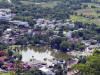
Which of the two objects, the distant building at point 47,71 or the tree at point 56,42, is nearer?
the distant building at point 47,71

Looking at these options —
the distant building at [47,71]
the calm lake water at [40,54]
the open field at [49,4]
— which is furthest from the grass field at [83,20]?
the distant building at [47,71]

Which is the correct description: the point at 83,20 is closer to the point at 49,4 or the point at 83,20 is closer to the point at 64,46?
the point at 49,4

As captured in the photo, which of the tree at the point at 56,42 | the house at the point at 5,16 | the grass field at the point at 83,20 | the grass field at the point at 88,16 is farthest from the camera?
the grass field at the point at 88,16

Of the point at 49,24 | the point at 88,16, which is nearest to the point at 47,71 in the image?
the point at 49,24

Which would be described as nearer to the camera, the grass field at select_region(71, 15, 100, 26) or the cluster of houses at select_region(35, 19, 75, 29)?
the cluster of houses at select_region(35, 19, 75, 29)

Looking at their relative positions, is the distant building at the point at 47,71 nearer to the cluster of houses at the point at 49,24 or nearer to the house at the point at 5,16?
the cluster of houses at the point at 49,24

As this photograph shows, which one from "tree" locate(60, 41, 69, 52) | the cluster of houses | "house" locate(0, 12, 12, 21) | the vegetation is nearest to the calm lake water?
"tree" locate(60, 41, 69, 52)

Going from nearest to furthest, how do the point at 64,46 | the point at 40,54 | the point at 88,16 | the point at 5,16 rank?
the point at 40,54 → the point at 64,46 → the point at 5,16 → the point at 88,16

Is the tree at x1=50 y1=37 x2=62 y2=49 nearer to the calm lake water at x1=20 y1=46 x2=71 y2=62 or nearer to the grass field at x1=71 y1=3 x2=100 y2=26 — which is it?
the calm lake water at x1=20 y1=46 x2=71 y2=62

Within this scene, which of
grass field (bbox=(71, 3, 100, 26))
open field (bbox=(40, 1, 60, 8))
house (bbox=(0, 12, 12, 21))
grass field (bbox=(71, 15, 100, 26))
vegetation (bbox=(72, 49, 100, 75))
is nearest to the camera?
vegetation (bbox=(72, 49, 100, 75))

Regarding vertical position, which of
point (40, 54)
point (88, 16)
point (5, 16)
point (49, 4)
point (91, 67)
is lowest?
point (40, 54)
